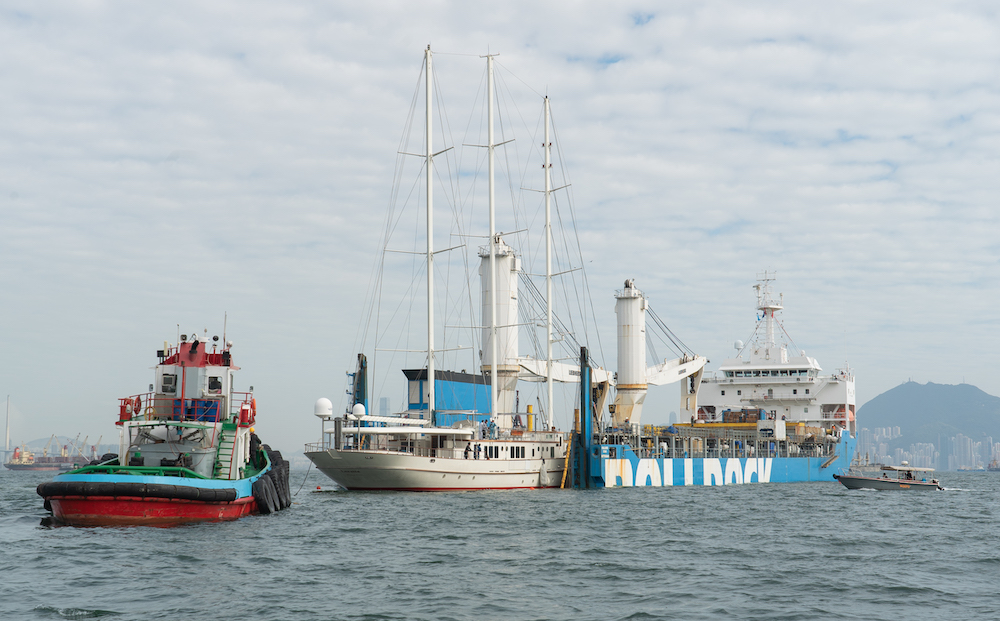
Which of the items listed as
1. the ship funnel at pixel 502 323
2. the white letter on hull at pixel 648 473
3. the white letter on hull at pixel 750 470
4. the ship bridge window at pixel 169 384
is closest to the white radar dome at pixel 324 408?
the ship bridge window at pixel 169 384

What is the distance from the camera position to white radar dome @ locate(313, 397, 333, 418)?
45.4 metres

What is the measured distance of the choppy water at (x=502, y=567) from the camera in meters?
17.6

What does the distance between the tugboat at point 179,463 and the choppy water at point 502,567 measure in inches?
34.7

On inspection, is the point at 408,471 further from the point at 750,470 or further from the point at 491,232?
the point at 750,470

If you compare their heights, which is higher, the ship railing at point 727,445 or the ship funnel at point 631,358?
the ship funnel at point 631,358

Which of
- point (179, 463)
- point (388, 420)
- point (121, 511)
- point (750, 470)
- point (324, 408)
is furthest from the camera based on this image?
point (750, 470)

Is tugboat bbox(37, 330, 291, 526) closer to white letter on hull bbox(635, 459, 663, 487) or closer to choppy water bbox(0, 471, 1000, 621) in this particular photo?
choppy water bbox(0, 471, 1000, 621)

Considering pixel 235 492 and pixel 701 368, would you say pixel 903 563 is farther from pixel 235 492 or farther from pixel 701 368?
pixel 701 368

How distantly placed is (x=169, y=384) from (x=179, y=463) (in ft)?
11.8

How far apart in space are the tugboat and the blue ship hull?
27756 mm

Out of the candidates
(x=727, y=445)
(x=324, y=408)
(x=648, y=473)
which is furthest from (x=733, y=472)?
(x=324, y=408)

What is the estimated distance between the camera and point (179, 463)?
30000mm

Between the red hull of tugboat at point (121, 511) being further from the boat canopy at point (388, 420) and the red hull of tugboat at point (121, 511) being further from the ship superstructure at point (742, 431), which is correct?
the ship superstructure at point (742, 431)

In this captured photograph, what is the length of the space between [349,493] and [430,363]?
9.60 metres
